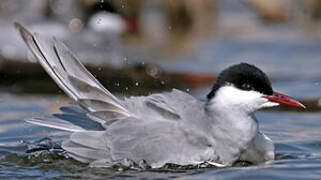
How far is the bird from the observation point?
508cm

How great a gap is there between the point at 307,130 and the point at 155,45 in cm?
623

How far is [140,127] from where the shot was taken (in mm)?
5266

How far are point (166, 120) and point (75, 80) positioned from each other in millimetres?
743

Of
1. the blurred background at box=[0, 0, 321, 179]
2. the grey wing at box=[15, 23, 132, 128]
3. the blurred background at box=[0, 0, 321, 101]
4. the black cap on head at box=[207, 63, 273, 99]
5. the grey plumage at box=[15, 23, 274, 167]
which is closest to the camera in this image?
the black cap on head at box=[207, 63, 273, 99]

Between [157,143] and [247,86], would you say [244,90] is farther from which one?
[157,143]

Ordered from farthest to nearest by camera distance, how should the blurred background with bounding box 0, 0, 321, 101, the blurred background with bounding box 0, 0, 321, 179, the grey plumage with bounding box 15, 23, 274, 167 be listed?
1. the blurred background with bounding box 0, 0, 321, 101
2. the blurred background with bounding box 0, 0, 321, 179
3. the grey plumage with bounding box 15, 23, 274, 167

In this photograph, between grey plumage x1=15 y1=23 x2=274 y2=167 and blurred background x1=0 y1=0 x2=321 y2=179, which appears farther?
blurred background x1=0 y1=0 x2=321 y2=179

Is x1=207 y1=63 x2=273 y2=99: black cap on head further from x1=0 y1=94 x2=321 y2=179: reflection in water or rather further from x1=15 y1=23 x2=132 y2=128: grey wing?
x1=15 y1=23 x2=132 y2=128: grey wing

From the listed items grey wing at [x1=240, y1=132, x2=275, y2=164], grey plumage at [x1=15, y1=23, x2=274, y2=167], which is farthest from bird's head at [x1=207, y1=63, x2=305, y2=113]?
grey wing at [x1=240, y1=132, x2=275, y2=164]

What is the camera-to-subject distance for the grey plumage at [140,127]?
512 centimetres

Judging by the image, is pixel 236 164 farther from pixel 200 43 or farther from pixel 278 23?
pixel 278 23

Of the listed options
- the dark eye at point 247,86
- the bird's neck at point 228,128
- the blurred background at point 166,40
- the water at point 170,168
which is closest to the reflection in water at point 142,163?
the water at point 170,168

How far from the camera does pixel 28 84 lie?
9.09m

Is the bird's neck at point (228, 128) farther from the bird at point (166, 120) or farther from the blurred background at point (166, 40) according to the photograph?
the blurred background at point (166, 40)
